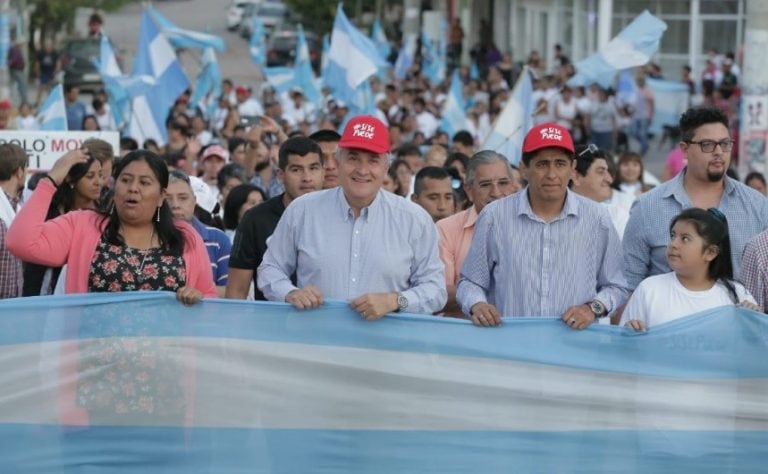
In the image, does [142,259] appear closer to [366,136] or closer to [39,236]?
[39,236]

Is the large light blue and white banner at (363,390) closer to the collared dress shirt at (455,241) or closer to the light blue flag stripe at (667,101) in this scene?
the collared dress shirt at (455,241)

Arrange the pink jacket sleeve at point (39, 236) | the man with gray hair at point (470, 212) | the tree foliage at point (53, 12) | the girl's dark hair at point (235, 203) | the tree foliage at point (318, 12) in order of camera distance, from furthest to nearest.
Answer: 1. the tree foliage at point (318, 12)
2. the tree foliage at point (53, 12)
3. the girl's dark hair at point (235, 203)
4. the man with gray hair at point (470, 212)
5. the pink jacket sleeve at point (39, 236)

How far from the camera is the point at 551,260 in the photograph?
23.5 ft

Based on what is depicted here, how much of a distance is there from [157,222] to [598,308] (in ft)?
6.26

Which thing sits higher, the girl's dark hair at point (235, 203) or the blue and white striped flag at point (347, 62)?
the blue and white striped flag at point (347, 62)

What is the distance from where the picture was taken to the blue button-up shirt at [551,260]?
716 centimetres

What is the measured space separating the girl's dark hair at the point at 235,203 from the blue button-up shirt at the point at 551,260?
3.62 metres

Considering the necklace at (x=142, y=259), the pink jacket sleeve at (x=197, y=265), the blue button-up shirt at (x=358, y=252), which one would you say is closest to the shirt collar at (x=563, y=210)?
the blue button-up shirt at (x=358, y=252)

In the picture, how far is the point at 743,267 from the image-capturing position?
7.41 metres

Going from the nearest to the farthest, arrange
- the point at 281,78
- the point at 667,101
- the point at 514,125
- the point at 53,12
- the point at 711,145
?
the point at 711,145 < the point at 514,125 < the point at 281,78 < the point at 667,101 < the point at 53,12

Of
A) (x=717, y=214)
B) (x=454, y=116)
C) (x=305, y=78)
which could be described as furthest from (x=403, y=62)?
(x=717, y=214)

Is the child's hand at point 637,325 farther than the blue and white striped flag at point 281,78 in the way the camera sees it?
No

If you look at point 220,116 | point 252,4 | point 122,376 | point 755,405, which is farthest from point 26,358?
point 252,4

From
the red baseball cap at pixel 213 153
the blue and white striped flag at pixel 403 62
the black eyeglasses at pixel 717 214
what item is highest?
the blue and white striped flag at pixel 403 62
